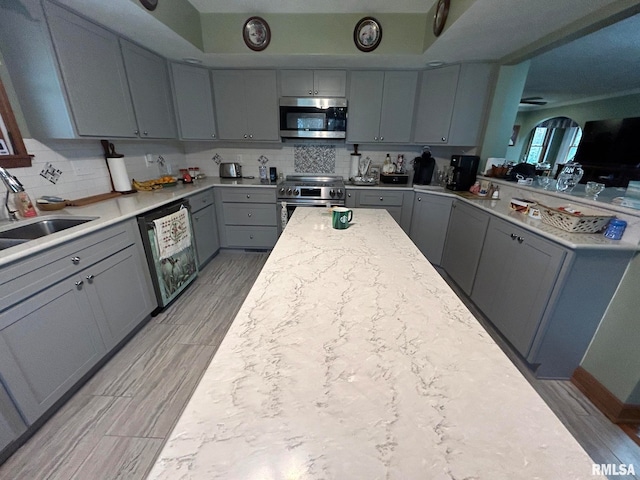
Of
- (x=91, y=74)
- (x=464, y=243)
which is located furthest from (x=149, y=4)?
(x=464, y=243)

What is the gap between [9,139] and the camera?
1708mm

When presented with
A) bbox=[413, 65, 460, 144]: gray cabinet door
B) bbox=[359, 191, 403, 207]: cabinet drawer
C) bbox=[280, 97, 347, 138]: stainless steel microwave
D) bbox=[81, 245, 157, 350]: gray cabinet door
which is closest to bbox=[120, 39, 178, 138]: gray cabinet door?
bbox=[280, 97, 347, 138]: stainless steel microwave

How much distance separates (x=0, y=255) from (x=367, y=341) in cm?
163

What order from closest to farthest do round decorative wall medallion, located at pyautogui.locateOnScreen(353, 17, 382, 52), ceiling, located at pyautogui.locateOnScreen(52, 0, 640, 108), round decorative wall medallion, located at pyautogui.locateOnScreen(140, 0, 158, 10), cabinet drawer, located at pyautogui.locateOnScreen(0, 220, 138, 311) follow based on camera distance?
cabinet drawer, located at pyautogui.locateOnScreen(0, 220, 138, 311)
ceiling, located at pyautogui.locateOnScreen(52, 0, 640, 108)
round decorative wall medallion, located at pyautogui.locateOnScreen(140, 0, 158, 10)
round decorative wall medallion, located at pyautogui.locateOnScreen(353, 17, 382, 52)

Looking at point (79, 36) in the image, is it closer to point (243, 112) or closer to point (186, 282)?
point (243, 112)

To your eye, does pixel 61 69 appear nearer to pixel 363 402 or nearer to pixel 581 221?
pixel 363 402

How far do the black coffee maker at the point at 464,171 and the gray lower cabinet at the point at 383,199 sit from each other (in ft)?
1.64

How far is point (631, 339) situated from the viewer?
1429 mm

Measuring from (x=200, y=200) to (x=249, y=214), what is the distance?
0.62 m

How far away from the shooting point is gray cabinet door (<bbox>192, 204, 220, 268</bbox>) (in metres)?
2.88

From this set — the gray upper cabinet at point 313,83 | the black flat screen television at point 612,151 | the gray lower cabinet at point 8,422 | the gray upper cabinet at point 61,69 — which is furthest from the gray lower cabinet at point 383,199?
the black flat screen television at point 612,151

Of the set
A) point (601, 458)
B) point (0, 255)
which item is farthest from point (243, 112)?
point (601, 458)

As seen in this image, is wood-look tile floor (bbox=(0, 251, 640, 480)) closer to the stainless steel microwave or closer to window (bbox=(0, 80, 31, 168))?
window (bbox=(0, 80, 31, 168))

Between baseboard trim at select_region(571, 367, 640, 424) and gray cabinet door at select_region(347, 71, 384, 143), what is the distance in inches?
112
